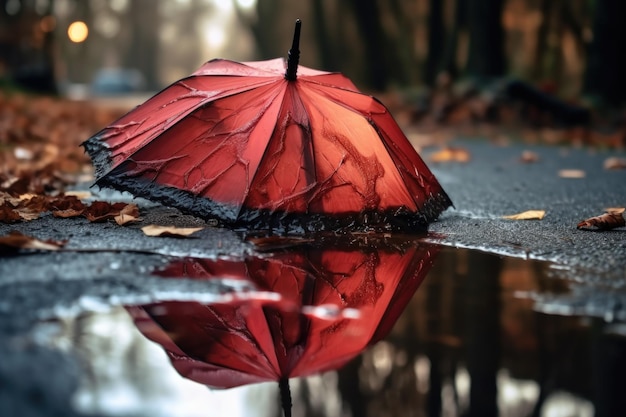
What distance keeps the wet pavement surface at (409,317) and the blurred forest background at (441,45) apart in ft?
29.1

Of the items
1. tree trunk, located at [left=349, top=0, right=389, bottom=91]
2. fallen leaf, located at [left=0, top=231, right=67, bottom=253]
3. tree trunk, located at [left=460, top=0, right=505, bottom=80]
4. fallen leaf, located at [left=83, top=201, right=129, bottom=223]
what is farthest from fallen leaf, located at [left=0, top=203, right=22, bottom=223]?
tree trunk, located at [left=349, top=0, right=389, bottom=91]

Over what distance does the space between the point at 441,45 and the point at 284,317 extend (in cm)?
1870

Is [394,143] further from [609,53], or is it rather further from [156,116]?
[609,53]

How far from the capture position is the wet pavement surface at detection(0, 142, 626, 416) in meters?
1.84

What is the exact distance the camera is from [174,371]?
2.00 m

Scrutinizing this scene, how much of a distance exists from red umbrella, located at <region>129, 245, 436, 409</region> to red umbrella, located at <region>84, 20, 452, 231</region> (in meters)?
0.41

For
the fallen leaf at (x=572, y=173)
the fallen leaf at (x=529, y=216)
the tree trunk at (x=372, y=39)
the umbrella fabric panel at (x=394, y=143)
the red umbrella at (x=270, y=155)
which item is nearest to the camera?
the red umbrella at (x=270, y=155)

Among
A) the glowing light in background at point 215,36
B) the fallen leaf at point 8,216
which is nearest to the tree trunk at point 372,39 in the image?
the fallen leaf at point 8,216

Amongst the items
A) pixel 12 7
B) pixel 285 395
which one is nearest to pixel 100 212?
pixel 285 395

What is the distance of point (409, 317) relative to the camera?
255cm

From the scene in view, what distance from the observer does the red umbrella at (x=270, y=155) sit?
365 centimetres

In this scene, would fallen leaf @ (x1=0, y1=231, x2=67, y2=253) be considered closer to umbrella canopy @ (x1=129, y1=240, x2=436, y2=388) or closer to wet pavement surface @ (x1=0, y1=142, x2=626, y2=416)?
wet pavement surface @ (x1=0, y1=142, x2=626, y2=416)

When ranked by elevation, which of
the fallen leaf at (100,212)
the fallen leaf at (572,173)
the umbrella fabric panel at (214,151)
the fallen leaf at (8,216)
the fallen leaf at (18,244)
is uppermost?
the umbrella fabric panel at (214,151)

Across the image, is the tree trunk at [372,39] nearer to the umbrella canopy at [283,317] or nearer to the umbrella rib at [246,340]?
the umbrella canopy at [283,317]
